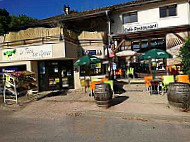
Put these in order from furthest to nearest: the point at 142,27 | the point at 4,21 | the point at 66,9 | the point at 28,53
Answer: the point at 66,9 < the point at 4,21 < the point at 142,27 < the point at 28,53

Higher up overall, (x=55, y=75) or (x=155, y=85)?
(x=55, y=75)

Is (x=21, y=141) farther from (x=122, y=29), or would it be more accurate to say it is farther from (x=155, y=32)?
(x=122, y=29)

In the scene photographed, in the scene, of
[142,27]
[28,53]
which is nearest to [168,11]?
[142,27]

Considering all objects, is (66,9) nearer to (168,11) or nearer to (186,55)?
(168,11)

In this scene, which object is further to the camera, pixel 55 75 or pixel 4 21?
pixel 4 21

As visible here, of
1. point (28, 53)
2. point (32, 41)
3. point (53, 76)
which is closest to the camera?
point (28, 53)

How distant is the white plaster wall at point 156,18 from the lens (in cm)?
1433

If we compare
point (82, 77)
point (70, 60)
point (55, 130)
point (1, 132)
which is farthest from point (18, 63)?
point (55, 130)

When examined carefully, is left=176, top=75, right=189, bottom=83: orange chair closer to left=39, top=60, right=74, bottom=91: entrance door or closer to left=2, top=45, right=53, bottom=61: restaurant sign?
left=39, top=60, right=74, bottom=91: entrance door

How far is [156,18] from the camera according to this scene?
15148mm

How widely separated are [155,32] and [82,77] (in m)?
7.14

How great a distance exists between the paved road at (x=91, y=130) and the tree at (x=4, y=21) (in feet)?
54.7

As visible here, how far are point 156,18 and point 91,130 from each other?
1357 cm

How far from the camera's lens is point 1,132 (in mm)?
5148
